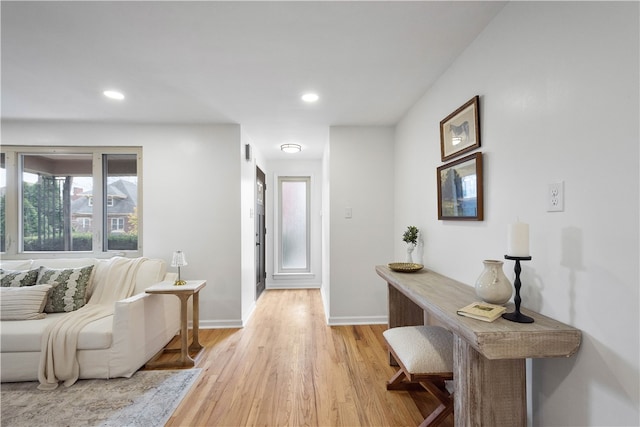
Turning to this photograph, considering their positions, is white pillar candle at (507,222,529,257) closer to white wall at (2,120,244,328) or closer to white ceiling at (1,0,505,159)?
white ceiling at (1,0,505,159)

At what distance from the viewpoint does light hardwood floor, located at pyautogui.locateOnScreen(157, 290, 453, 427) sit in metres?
1.85

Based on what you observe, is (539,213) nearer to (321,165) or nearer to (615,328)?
(615,328)

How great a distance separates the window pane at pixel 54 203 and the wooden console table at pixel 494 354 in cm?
379

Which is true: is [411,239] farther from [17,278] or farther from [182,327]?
[17,278]

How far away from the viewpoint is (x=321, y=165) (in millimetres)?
5406

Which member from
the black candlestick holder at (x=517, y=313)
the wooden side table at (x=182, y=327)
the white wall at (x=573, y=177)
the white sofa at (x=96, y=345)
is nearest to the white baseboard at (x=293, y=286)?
the wooden side table at (x=182, y=327)

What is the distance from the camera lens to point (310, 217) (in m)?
5.42

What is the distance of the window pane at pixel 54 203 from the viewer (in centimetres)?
337

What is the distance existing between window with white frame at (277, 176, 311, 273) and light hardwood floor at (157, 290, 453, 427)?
2007 millimetres

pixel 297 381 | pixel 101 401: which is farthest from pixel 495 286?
pixel 101 401

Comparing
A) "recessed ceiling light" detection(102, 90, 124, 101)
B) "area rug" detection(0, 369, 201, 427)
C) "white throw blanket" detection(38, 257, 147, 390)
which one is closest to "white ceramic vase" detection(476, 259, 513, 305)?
"area rug" detection(0, 369, 201, 427)

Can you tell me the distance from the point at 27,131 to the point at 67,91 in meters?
1.34

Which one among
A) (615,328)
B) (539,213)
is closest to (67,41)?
(539,213)

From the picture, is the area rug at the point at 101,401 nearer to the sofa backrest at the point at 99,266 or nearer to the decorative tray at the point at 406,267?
the sofa backrest at the point at 99,266
